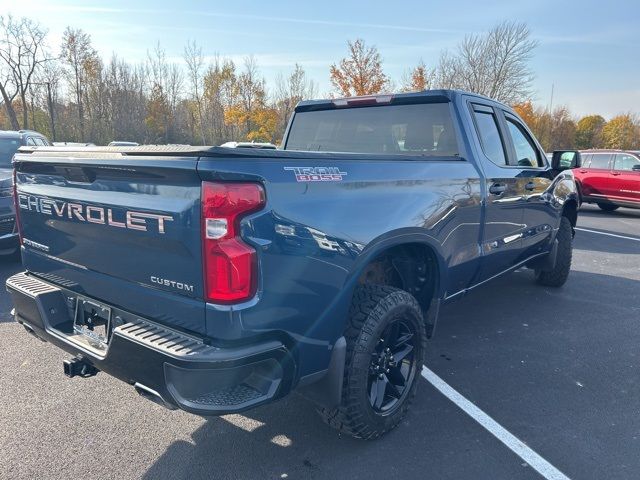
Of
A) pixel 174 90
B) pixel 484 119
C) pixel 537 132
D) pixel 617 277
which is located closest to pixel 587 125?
pixel 537 132

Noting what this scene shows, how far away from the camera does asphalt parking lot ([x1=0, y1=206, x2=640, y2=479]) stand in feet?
7.94

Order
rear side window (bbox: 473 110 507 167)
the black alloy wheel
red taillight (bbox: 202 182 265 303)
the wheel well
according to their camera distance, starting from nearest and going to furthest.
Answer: red taillight (bbox: 202 182 265 303), the black alloy wheel, the wheel well, rear side window (bbox: 473 110 507 167)

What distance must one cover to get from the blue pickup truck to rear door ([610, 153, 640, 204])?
10589mm

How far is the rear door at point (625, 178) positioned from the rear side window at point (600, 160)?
20 cm

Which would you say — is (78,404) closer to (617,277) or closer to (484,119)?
(484,119)

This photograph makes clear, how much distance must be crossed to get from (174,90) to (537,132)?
112ft

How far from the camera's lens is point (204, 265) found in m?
1.84

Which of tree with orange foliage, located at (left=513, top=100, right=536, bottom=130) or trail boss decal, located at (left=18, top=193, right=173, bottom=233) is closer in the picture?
trail boss decal, located at (left=18, top=193, right=173, bottom=233)

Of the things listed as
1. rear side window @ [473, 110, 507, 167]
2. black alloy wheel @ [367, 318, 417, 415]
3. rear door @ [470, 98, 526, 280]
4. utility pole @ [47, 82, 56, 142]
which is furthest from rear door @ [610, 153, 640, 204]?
utility pole @ [47, 82, 56, 142]

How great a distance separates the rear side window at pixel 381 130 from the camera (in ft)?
11.6

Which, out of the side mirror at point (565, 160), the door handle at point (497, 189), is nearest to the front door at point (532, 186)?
the side mirror at point (565, 160)

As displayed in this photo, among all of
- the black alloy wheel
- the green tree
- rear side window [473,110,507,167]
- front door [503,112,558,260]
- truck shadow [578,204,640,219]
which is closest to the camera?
the black alloy wheel

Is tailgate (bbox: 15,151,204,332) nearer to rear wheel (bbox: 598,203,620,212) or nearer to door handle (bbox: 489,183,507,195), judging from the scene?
door handle (bbox: 489,183,507,195)

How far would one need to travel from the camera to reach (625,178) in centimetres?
1179
